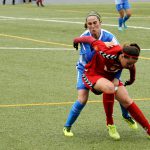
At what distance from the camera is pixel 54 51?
17.0m

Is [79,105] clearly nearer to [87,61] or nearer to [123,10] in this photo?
[87,61]

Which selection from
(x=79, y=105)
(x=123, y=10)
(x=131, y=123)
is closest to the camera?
(x=79, y=105)

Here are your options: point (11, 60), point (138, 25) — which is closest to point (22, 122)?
point (11, 60)

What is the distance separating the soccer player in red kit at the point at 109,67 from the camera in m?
7.41

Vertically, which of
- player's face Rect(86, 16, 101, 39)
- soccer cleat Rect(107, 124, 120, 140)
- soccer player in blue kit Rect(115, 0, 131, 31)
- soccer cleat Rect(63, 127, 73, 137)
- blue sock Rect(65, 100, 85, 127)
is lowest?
soccer player in blue kit Rect(115, 0, 131, 31)

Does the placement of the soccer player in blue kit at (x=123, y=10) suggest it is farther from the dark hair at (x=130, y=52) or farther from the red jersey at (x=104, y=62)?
the dark hair at (x=130, y=52)

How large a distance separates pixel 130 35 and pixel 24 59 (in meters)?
7.27

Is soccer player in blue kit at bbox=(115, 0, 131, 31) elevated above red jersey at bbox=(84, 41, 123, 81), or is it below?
below

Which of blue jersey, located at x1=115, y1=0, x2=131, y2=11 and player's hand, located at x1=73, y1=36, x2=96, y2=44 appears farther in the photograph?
blue jersey, located at x1=115, y1=0, x2=131, y2=11

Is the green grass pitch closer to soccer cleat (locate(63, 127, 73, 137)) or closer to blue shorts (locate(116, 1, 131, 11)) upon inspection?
soccer cleat (locate(63, 127, 73, 137))

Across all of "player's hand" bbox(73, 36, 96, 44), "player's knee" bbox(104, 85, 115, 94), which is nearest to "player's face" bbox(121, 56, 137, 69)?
"player's knee" bbox(104, 85, 115, 94)

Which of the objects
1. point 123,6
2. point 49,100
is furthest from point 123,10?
point 49,100

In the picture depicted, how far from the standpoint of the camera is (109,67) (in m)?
7.66

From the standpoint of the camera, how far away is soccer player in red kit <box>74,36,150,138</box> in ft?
24.3
